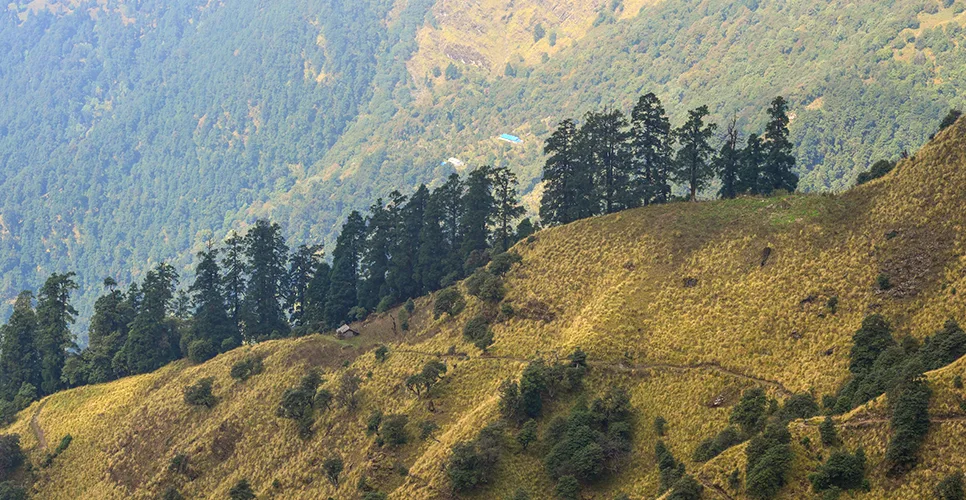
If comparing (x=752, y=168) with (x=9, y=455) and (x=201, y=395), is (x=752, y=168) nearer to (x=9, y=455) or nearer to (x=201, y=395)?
(x=201, y=395)

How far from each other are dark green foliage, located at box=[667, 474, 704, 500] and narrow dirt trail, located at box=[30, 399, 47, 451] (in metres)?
80.6

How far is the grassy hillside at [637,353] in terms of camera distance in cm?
7544

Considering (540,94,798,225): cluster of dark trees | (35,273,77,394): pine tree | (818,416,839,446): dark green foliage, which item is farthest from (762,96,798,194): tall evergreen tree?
(35,273,77,394): pine tree

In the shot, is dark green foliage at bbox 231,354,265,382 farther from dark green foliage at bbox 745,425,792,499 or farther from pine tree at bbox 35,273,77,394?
dark green foliage at bbox 745,425,792,499

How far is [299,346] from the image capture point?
110 metres

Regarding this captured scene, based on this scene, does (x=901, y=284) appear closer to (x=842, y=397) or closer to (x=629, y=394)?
(x=842, y=397)

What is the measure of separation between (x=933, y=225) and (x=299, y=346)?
68.6m

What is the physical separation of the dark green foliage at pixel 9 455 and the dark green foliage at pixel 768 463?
86.5 meters


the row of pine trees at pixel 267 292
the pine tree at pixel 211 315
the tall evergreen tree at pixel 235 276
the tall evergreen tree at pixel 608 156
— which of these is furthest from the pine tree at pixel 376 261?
the tall evergreen tree at pixel 608 156

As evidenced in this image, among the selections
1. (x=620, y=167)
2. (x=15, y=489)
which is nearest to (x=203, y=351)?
(x=15, y=489)

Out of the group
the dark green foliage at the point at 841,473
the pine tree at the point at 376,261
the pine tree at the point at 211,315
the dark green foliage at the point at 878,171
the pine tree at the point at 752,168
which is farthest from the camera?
the pine tree at the point at 211,315

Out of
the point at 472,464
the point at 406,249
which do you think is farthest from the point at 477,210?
the point at 472,464

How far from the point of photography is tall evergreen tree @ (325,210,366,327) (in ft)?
406

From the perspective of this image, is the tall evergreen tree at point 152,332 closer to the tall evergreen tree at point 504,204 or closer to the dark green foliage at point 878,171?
the tall evergreen tree at point 504,204
